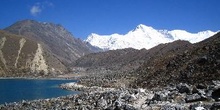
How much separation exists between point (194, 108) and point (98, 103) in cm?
1750

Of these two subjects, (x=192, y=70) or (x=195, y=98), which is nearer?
(x=195, y=98)

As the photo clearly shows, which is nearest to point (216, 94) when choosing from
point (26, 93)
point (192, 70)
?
point (192, 70)

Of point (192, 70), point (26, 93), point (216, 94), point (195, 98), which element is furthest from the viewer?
point (26, 93)

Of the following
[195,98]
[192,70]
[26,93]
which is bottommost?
[26,93]

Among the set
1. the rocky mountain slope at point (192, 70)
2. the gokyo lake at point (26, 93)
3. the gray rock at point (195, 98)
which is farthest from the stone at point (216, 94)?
the gokyo lake at point (26, 93)

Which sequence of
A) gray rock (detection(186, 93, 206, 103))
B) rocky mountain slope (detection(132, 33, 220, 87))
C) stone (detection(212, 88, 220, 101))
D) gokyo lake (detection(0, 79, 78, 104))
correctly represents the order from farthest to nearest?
gokyo lake (detection(0, 79, 78, 104)) < rocky mountain slope (detection(132, 33, 220, 87)) < gray rock (detection(186, 93, 206, 103)) < stone (detection(212, 88, 220, 101))

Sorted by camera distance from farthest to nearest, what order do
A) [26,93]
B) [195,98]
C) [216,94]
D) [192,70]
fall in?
[26,93] → [192,70] → [216,94] → [195,98]

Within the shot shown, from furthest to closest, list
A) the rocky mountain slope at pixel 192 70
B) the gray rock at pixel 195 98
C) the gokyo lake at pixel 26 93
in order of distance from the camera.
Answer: the gokyo lake at pixel 26 93 < the rocky mountain slope at pixel 192 70 < the gray rock at pixel 195 98

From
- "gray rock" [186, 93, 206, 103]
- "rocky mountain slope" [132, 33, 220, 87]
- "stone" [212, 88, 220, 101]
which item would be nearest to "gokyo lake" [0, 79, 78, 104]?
"rocky mountain slope" [132, 33, 220, 87]

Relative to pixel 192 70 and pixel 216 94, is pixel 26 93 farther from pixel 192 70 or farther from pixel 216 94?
pixel 216 94

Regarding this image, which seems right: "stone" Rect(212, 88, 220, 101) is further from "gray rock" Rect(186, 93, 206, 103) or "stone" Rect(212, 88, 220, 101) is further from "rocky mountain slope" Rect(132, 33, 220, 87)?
"rocky mountain slope" Rect(132, 33, 220, 87)

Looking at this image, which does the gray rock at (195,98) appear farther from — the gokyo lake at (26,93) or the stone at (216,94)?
the gokyo lake at (26,93)

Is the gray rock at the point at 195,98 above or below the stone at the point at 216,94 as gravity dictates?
below

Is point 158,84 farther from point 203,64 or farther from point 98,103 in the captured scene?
point 98,103
